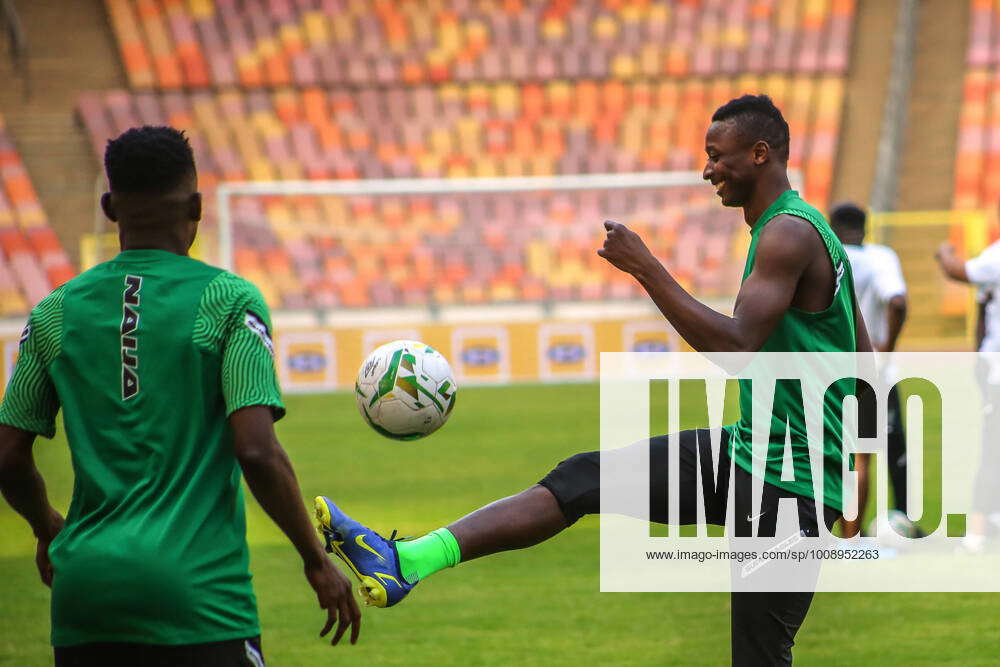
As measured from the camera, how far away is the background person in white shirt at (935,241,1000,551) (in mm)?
8094

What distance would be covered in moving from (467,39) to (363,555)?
22.9m

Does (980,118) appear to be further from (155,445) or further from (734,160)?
(155,445)

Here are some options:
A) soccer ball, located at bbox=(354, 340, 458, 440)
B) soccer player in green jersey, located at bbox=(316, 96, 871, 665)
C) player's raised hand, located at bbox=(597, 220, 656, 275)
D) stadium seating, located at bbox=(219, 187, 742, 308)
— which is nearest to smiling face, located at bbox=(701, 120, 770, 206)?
soccer player in green jersey, located at bbox=(316, 96, 871, 665)

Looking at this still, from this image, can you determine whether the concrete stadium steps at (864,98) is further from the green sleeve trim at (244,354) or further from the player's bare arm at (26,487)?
the green sleeve trim at (244,354)

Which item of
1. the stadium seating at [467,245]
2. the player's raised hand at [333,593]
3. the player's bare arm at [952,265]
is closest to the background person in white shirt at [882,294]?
the player's bare arm at [952,265]

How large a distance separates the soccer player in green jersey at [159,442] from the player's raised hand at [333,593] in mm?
39

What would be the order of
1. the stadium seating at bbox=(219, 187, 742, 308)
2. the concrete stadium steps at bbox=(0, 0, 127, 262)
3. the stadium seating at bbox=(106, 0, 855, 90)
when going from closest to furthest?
the stadium seating at bbox=(219, 187, 742, 308)
the concrete stadium steps at bbox=(0, 0, 127, 262)
the stadium seating at bbox=(106, 0, 855, 90)

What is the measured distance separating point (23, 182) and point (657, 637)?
19634 millimetres

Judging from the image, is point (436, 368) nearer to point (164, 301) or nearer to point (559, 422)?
point (164, 301)

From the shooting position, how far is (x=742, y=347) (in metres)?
4.10

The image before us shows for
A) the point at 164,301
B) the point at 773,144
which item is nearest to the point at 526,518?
the point at 773,144

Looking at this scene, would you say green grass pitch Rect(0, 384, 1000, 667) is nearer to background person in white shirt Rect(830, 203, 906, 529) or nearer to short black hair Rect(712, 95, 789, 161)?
background person in white shirt Rect(830, 203, 906, 529)

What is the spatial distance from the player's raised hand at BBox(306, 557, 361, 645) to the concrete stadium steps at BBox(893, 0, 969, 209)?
890 inches

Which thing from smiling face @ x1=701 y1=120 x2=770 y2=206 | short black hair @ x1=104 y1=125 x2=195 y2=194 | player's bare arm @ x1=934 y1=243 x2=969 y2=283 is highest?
short black hair @ x1=104 y1=125 x2=195 y2=194
